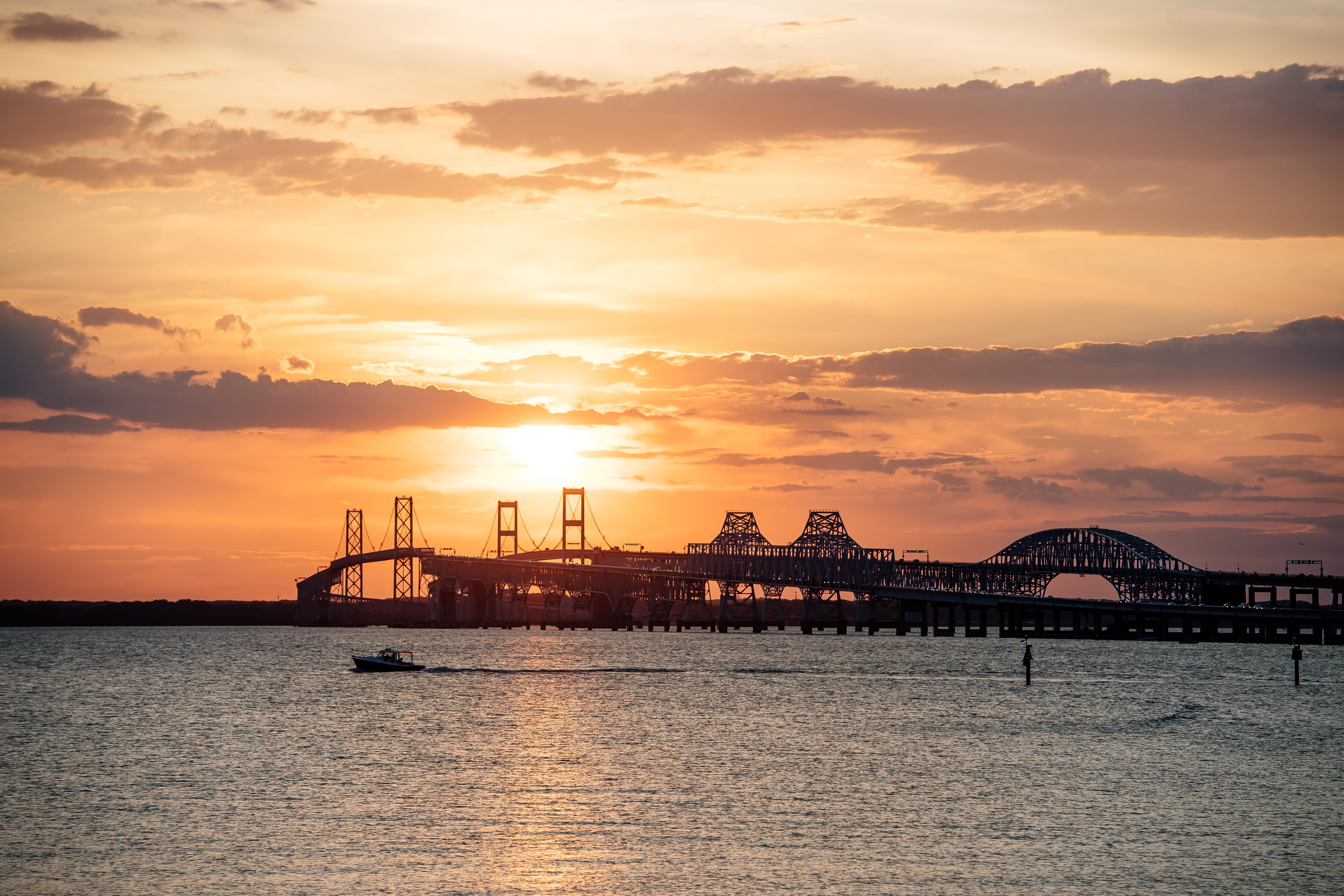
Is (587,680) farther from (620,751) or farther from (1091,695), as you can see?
(620,751)

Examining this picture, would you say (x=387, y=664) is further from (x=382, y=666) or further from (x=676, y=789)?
(x=676, y=789)

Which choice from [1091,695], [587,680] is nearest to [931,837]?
[1091,695]

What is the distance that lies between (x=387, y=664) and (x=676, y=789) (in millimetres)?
75994

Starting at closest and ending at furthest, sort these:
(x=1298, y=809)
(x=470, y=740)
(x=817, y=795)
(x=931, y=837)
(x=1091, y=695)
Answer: (x=931, y=837)
(x=1298, y=809)
(x=817, y=795)
(x=470, y=740)
(x=1091, y=695)

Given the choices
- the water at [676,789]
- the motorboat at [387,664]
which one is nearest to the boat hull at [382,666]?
the motorboat at [387,664]

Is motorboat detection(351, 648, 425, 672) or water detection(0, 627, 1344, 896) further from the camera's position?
motorboat detection(351, 648, 425, 672)

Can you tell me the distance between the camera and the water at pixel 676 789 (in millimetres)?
35625

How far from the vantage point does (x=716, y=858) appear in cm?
3741

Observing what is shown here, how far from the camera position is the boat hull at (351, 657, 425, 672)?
121250 mm

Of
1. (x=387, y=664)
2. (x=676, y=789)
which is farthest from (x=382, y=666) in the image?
(x=676, y=789)

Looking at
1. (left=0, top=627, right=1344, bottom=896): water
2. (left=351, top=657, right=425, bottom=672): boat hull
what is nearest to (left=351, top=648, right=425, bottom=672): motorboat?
(left=351, top=657, right=425, bottom=672): boat hull

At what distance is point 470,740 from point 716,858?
105 feet

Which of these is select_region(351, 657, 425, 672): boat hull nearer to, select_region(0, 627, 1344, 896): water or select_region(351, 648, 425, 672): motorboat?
select_region(351, 648, 425, 672): motorboat

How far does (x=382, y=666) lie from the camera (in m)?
122
